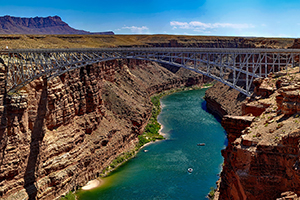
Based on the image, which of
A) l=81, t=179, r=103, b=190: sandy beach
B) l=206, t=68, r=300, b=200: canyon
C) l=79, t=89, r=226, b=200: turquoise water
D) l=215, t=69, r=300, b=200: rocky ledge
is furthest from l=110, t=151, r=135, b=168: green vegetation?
l=215, t=69, r=300, b=200: rocky ledge

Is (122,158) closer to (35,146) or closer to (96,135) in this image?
(96,135)

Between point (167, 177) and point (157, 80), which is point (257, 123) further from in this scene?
point (157, 80)

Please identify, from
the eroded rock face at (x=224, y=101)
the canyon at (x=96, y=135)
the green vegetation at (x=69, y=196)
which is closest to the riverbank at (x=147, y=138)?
the canyon at (x=96, y=135)

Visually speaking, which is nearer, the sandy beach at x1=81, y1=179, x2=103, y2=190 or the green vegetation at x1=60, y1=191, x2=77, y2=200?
the green vegetation at x1=60, y1=191, x2=77, y2=200

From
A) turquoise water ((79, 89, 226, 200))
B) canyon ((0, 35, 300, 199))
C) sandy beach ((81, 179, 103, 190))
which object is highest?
canyon ((0, 35, 300, 199))

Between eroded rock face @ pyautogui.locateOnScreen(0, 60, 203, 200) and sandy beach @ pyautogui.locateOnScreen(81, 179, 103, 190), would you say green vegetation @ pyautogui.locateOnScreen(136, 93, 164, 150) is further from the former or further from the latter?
sandy beach @ pyautogui.locateOnScreen(81, 179, 103, 190)

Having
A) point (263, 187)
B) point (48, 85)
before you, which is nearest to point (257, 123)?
point (263, 187)

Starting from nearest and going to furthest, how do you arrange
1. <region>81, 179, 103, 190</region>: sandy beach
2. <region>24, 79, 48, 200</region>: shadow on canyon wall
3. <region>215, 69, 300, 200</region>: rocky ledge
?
<region>215, 69, 300, 200</region>: rocky ledge → <region>24, 79, 48, 200</region>: shadow on canyon wall → <region>81, 179, 103, 190</region>: sandy beach

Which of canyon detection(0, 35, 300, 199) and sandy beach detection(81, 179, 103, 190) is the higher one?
canyon detection(0, 35, 300, 199)
